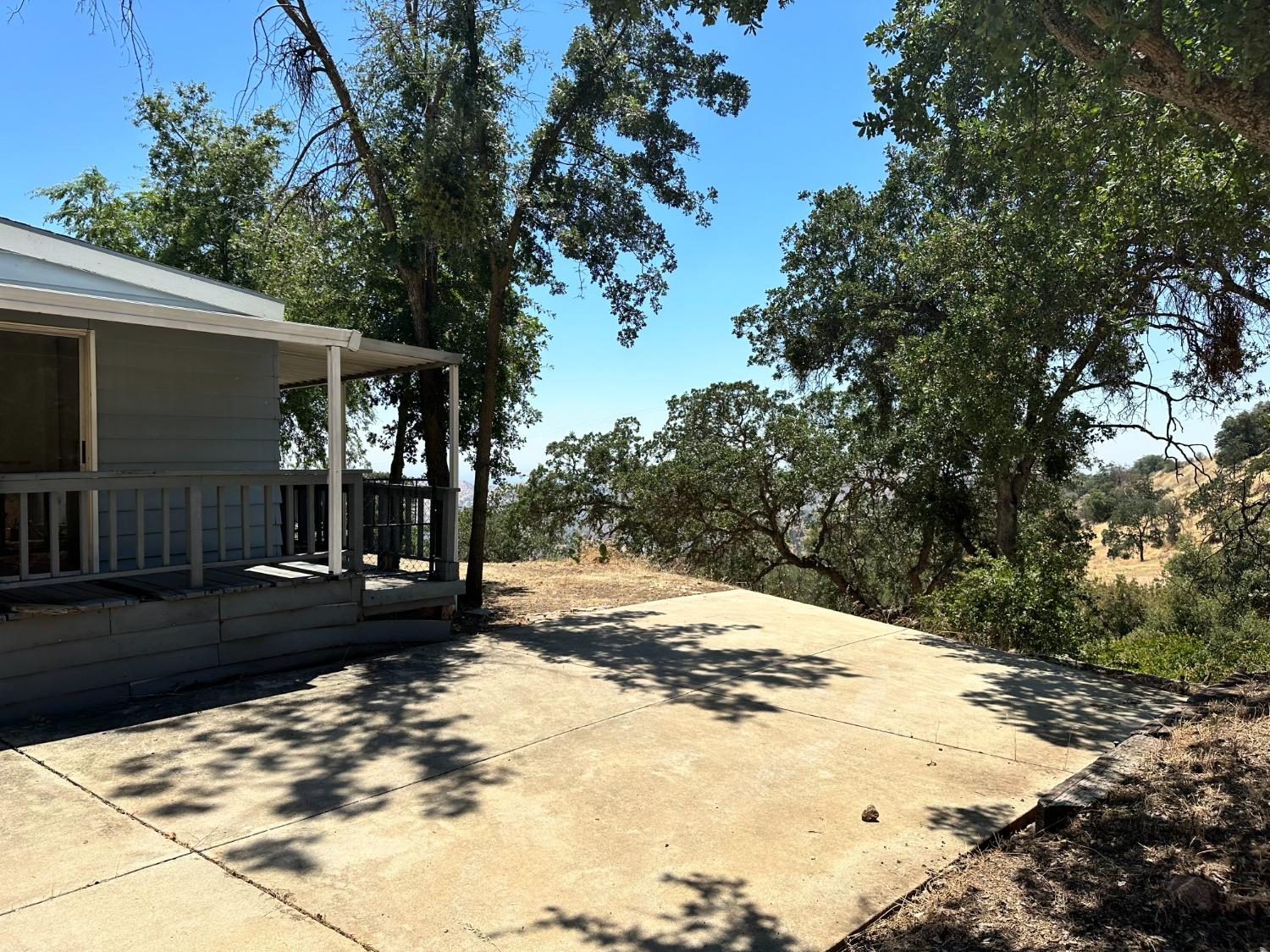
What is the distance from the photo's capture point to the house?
5.36m

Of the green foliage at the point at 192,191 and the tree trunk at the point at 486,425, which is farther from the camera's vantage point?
the green foliage at the point at 192,191

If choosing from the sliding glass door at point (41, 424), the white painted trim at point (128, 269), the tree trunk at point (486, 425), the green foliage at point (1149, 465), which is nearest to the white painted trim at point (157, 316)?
the white painted trim at point (128, 269)

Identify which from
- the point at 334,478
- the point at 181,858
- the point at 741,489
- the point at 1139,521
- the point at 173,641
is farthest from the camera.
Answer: the point at 1139,521

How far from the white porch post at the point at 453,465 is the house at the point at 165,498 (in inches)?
1.2

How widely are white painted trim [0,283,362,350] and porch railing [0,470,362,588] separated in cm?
102

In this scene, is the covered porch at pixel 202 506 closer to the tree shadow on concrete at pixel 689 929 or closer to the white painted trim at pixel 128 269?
the white painted trim at pixel 128 269

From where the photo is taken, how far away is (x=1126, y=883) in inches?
125

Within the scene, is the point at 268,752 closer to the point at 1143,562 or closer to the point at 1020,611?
the point at 1020,611

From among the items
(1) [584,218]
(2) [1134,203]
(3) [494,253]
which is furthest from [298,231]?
(2) [1134,203]

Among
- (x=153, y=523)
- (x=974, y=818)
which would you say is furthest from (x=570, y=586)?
(x=974, y=818)

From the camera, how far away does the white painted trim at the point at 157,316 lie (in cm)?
515

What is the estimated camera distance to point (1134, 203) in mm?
7836

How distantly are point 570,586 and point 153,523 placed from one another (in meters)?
4.93

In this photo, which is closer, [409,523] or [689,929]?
[689,929]
